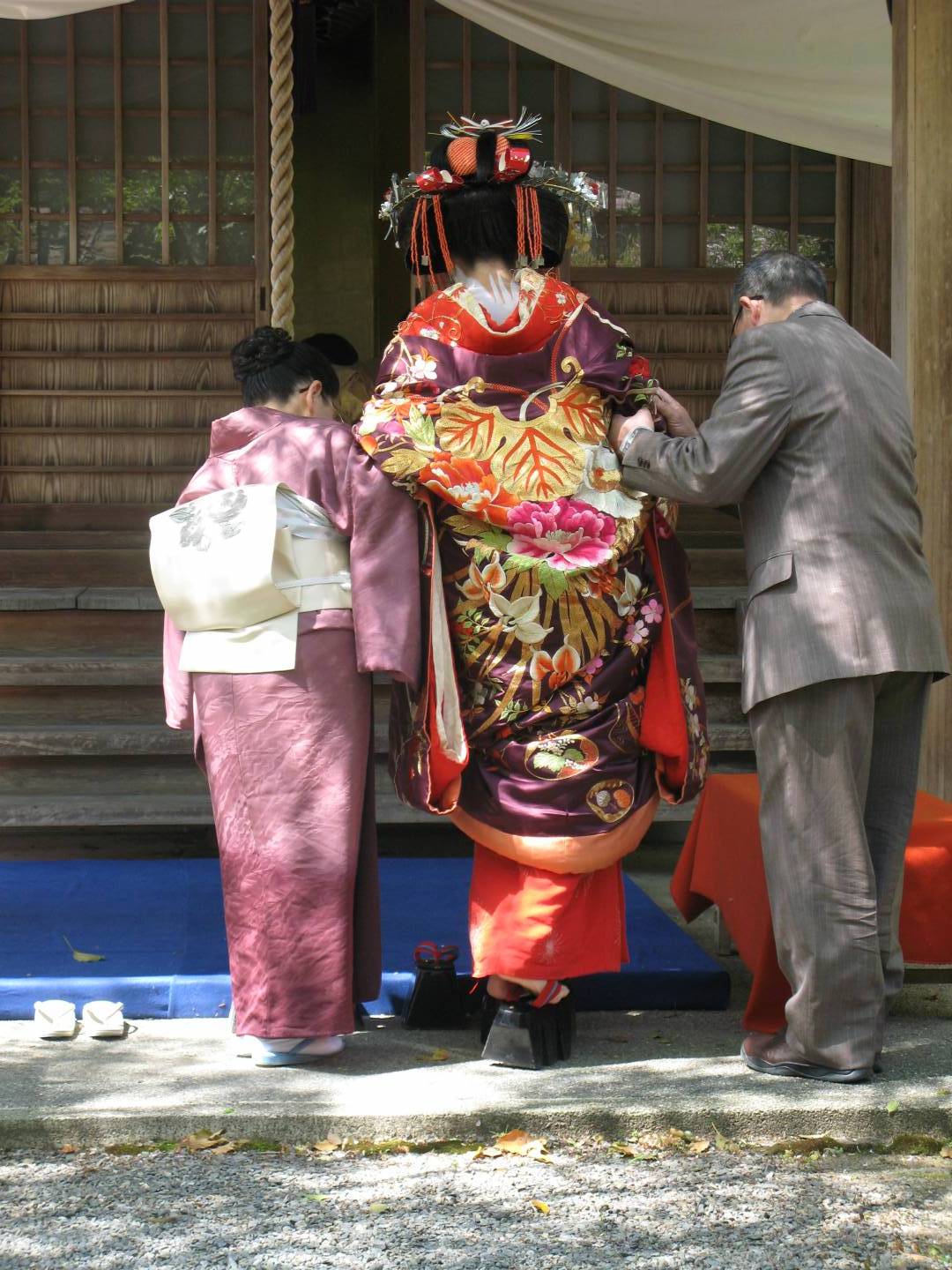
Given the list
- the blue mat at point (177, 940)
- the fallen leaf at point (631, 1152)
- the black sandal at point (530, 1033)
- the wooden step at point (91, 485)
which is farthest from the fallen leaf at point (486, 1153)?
the wooden step at point (91, 485)

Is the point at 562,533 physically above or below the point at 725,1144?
above

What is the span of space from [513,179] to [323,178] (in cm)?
637

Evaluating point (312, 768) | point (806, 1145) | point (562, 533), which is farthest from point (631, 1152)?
point (562, 533)

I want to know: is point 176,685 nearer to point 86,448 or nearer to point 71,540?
point 71,540

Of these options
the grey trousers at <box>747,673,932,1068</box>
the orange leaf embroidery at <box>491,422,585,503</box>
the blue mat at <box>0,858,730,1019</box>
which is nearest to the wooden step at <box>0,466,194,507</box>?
the blue mat at <box>0,858,730,1019</box>

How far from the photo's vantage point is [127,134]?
6852mm

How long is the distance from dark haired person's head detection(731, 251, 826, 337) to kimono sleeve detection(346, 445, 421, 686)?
0.85 metres

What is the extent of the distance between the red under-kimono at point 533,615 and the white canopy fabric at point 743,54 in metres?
2.50

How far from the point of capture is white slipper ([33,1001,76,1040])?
11.6 ft

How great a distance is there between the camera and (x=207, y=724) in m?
3.49

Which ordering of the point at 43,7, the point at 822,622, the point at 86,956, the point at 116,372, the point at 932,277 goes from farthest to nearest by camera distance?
the point at 116,372 < the point at 43,7 < the point at 932,277 < the point at 86,956 < the point at 822,622

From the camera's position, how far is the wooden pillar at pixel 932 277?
432 cm

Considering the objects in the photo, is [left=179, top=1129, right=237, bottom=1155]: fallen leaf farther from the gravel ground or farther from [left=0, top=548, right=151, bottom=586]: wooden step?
[left=0, top=548, right=151, bottom=586]: wooden step

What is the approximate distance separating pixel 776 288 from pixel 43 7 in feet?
10.1
